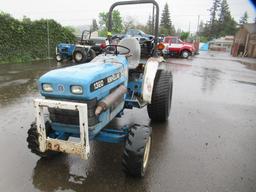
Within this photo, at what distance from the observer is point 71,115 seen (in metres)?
2.69

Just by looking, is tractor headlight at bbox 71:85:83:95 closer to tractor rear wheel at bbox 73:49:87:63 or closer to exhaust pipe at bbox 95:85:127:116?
exhaust pipe at bbox 95:85:127:116

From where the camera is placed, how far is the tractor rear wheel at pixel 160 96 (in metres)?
4.42

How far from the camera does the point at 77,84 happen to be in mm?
2523

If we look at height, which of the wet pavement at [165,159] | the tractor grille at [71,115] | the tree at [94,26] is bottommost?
the wet pavement at [165,159]

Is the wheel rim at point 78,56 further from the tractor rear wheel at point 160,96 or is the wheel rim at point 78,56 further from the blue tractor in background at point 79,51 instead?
the tractor rear wheel at point 160,96

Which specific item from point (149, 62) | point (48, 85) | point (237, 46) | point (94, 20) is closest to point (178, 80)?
point (149, 62)

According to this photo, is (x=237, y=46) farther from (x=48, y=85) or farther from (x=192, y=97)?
(x=48, y=85)

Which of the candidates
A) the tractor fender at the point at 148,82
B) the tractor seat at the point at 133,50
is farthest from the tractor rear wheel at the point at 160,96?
the tractor seat at the point at 133,50

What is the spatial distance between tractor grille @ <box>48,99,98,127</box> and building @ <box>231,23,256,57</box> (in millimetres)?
30990

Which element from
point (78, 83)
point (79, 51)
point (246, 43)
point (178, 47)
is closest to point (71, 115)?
point (78, 83)

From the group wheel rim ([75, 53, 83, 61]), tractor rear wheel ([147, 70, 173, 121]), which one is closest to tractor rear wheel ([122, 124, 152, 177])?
tractor rear wheel ([147, 70, 173, 121])

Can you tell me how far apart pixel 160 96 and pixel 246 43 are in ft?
103

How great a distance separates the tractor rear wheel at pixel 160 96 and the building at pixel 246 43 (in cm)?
2876

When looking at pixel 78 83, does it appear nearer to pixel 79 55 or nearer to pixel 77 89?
pixel 77 89
